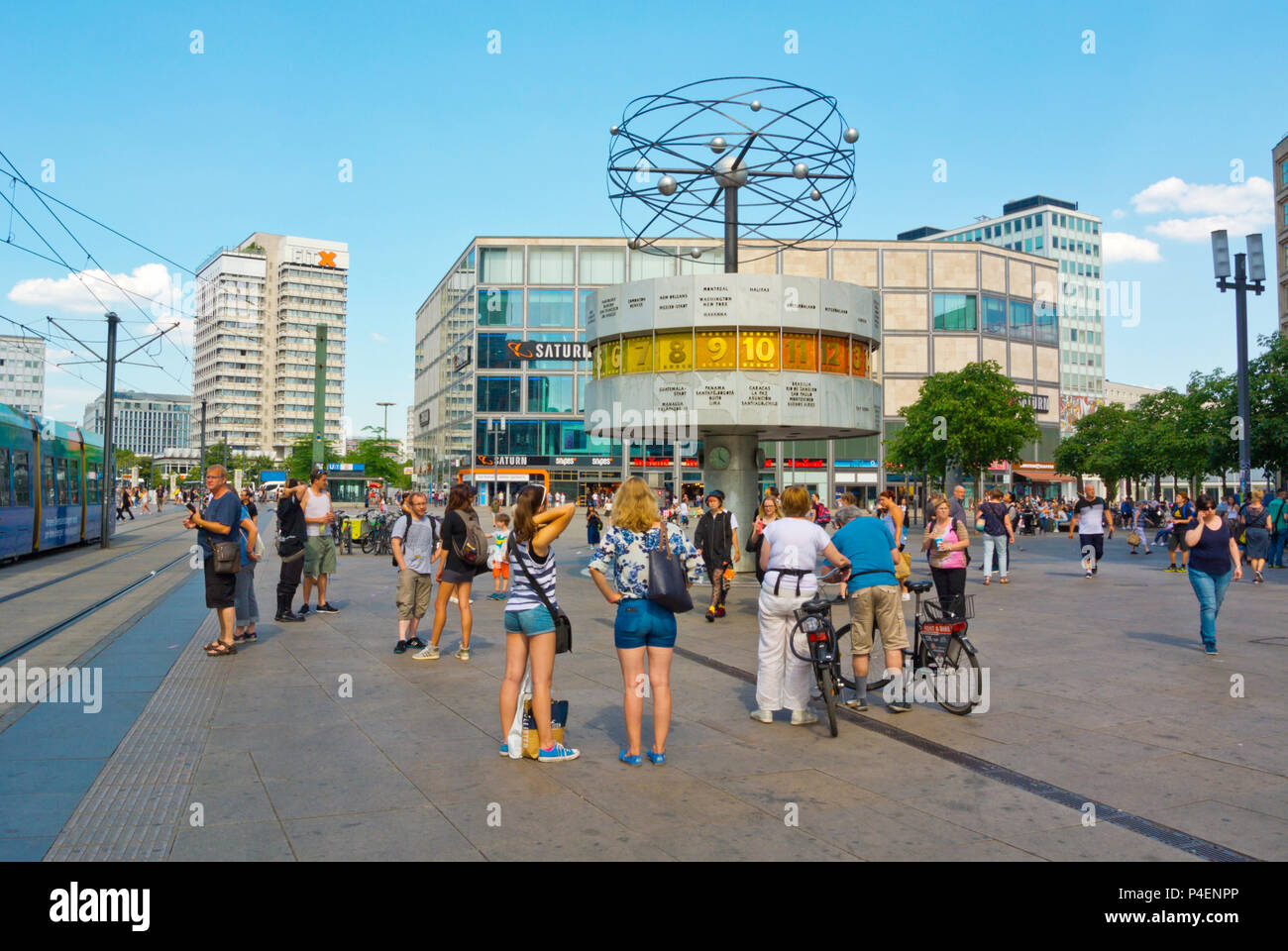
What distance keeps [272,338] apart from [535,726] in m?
163

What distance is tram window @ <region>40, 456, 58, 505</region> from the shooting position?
74.4 feet

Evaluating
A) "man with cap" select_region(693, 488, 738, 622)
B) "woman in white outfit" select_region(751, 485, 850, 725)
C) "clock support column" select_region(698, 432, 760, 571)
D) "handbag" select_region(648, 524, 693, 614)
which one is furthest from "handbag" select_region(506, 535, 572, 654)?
"clock support column" select_region(698, 432, 760, 571)

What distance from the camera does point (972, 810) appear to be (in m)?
5.18

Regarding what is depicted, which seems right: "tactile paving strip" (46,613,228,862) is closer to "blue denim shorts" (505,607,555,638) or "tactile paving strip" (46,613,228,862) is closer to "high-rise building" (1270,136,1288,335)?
"blue denim shorts" (505,607,555,638)

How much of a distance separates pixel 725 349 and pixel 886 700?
11147mm

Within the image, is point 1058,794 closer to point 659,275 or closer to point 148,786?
point 148,786

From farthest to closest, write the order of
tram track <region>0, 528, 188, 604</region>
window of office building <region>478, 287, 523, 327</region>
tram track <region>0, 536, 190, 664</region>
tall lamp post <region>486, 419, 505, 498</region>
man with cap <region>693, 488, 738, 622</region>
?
tall lamp post <region>486, 419, 505, 498</region> → window of office building <region>478, 287, 523, 327</region> → tram track <region>0, 528, 188, 604</region> → man with cap <region>693, 488, 738, 622</region> → tram track <region>0, 536, 190, 664</region>

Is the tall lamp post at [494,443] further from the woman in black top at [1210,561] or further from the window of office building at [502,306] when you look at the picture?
→ the woman in black top at [1210,561]

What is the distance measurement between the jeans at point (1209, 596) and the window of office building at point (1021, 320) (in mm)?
66997

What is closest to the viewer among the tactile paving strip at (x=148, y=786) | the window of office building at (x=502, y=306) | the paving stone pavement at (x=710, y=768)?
the tactile paving strip at (x=148, y=786)

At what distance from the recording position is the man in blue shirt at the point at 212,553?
9734 mm

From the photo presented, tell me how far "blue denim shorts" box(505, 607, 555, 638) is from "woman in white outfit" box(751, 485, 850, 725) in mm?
1886

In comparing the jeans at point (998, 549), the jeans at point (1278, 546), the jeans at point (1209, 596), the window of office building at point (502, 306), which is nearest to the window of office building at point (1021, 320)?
the window of office building at point (502, 306)

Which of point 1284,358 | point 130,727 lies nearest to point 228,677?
point 130,727
